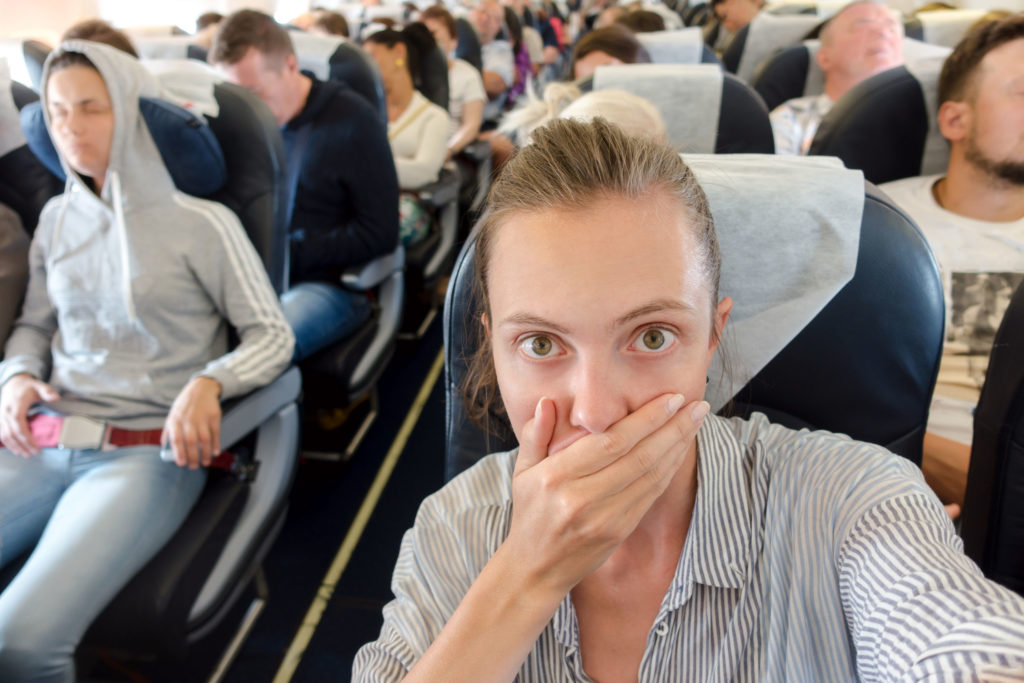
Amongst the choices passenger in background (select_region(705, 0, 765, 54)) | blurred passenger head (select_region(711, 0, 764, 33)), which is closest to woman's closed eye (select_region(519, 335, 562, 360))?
passenger in background (select_region(705, 0, 765, 54))

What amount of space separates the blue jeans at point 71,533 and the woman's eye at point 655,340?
3.66 ft

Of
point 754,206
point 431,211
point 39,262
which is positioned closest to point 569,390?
point 754,206

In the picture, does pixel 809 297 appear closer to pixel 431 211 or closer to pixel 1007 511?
pixel 1007 511

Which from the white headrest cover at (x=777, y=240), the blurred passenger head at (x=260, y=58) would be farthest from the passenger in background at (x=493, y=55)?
the white headrest cover at (x=777, y=240)

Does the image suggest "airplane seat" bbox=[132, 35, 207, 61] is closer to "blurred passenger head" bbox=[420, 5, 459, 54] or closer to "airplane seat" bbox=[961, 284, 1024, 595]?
"blurred passenger head" bbox=[420, 5, 459, 54]

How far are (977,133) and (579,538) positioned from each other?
1.48 m

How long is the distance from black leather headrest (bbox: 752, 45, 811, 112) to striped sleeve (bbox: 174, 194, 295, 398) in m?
2.49

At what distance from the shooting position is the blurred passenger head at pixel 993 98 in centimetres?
151

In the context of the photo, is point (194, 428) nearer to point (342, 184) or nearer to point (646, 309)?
point (646, 309)

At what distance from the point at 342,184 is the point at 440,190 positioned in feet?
2.18

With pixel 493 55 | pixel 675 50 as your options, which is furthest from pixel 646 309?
pixel 493 55

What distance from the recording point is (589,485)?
0.69 meters

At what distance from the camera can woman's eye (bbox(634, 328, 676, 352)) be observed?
0.72 meters

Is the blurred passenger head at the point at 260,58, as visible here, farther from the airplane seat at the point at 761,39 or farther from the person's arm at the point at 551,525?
the airplane seat at the point at 761,39
